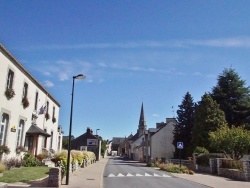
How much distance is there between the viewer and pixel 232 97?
45562mm

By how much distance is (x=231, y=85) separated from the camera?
45.5m

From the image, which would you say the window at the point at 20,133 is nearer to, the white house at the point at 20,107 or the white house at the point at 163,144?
the white house at the point at 20,107

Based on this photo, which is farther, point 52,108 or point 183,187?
point 52,108

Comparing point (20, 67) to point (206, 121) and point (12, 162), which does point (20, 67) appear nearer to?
point (12, 162)

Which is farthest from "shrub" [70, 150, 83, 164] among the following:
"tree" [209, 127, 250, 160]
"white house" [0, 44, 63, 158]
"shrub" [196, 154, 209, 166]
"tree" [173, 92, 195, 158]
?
"tree" [173, 92, 195, 158]

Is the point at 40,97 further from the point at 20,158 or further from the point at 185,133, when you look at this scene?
the point at 185,133

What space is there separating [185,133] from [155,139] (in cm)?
868

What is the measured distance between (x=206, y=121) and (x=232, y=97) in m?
9.90

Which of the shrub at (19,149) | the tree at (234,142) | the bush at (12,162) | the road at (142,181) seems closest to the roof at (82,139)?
the tree at (234,142)

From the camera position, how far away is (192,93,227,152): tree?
38.5 m

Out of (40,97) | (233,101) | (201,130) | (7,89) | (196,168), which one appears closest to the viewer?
(7,89)

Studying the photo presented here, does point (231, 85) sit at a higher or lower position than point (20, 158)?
higher

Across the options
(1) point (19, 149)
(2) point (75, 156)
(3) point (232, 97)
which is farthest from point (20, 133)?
(3) point (232, 97)

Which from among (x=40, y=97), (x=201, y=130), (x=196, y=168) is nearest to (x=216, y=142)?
(x=196, y=168)
